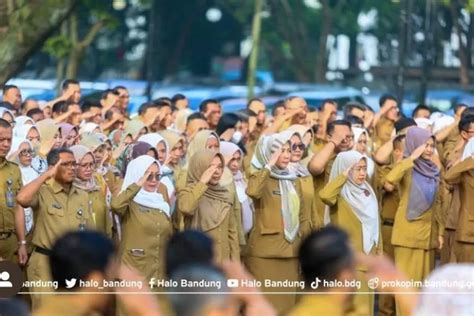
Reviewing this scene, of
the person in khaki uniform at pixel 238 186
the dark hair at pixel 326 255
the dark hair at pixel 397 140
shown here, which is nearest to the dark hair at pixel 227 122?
the dark hair at pixel 397 140

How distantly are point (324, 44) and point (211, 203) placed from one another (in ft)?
98.8

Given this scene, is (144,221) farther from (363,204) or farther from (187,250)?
(187,250)

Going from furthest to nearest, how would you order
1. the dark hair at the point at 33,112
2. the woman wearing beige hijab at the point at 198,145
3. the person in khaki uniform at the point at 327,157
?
the dark hair at the point at 33,112, the person in khaki uniform at the point at 327,157, the woman wearing beige hijab at the point at 198,145

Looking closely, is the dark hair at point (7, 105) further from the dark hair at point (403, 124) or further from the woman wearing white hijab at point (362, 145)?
the dark hair at point (403, 124)

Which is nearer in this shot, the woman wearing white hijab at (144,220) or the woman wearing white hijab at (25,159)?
the woman wearing white hijab at (144,220)

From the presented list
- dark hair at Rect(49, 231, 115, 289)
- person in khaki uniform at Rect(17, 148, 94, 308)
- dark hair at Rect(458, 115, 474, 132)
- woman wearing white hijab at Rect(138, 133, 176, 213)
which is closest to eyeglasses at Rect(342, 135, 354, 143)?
dark hair at Rect(458, 115, 474, 132)

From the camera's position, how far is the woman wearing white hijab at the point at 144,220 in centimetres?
1183

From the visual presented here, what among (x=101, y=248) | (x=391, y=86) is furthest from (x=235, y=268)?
(x=391, y=86)

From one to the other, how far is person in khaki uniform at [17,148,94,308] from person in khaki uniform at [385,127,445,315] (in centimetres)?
305

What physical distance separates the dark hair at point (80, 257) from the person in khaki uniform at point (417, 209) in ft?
23.1

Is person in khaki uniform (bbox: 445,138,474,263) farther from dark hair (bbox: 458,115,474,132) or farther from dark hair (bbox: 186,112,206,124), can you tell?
dark hair (bbox: 186,112,206,124)

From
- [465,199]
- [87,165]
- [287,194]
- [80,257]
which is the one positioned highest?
[80,257]

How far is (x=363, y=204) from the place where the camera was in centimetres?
1294

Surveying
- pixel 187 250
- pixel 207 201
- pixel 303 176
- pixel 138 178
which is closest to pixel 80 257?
pixel 187 250
